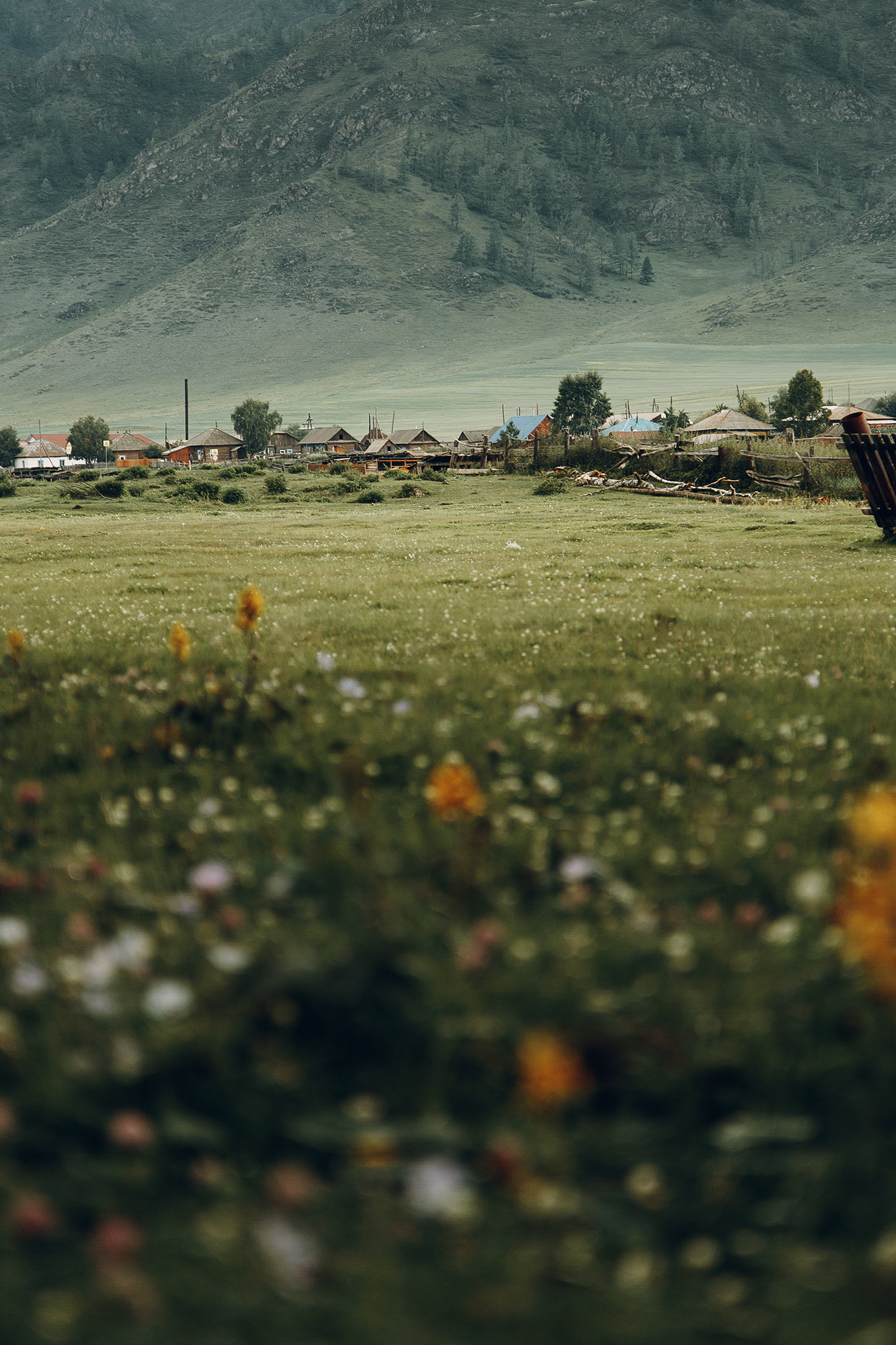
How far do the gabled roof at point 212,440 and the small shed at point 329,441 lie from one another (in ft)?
51.0

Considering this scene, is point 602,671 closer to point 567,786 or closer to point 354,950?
point 567,786

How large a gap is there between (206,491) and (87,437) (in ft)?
467

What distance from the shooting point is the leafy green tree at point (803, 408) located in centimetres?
10353

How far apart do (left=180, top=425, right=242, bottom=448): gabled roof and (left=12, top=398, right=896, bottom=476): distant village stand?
0.11 m

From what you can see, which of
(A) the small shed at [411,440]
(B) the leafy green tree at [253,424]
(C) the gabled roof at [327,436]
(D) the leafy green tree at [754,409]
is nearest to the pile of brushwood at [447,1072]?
(D) the leafy green tree at [754,409]

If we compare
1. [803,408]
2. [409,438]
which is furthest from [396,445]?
[803,408]

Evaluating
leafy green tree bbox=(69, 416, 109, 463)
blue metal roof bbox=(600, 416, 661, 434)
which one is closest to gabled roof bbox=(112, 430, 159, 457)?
leafy green tree bbox=(69, 416, 109, 463)

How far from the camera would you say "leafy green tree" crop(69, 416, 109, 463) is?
170625 mm

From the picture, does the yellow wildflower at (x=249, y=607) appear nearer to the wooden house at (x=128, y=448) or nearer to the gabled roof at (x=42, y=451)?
the wooden house at (x=128, y=448)

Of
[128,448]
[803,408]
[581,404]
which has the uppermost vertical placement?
[581,404]

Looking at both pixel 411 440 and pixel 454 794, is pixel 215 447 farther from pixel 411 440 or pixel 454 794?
pixel 454 794

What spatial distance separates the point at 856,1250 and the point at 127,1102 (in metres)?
1.61

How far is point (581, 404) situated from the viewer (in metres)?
156

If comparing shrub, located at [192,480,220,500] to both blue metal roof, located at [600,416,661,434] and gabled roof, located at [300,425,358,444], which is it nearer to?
blue metal roof, located at [600,416,661,434]
